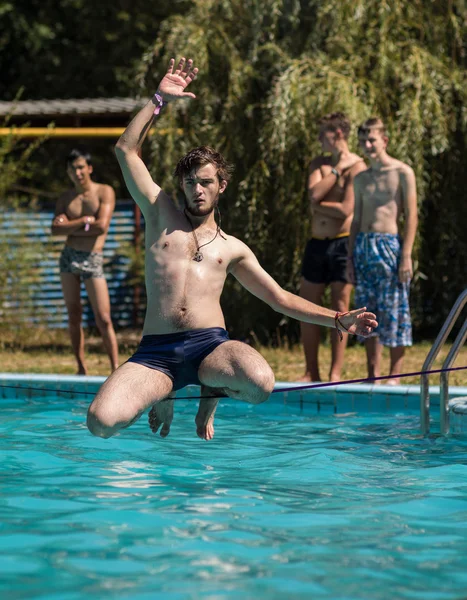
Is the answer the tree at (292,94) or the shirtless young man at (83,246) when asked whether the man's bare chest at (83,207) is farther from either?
the tree at (292,94)

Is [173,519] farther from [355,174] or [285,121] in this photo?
[285,121]

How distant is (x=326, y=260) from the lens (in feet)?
28.2

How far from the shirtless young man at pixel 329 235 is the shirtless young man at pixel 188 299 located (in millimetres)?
2842

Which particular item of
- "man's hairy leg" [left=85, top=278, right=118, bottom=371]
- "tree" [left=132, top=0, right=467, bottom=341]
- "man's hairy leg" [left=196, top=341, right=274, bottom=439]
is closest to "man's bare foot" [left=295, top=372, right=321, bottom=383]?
"man's hairy leg" [left=85, top=278, right=118, bottom=371]

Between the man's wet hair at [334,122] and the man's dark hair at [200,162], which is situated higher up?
the man's wet hair at [334,122]

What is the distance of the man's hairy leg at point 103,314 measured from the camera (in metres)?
8.91

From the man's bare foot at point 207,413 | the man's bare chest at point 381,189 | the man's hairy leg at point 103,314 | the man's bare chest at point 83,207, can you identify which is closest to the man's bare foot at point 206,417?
the man's bare foot at point 207,413

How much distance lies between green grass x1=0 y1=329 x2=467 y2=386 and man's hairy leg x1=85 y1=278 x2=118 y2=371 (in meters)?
0.32

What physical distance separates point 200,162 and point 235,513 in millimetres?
1867

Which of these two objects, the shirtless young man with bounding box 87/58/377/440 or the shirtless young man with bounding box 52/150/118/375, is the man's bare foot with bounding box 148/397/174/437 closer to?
the shirtless young man with bounding box 87/58/377/440

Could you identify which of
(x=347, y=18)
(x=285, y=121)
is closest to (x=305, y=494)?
(x=285, y=121)

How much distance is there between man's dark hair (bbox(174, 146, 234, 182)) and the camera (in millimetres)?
5520

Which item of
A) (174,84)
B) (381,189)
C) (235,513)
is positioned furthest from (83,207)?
(235,513)

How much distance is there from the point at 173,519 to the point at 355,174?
4.56 metres
